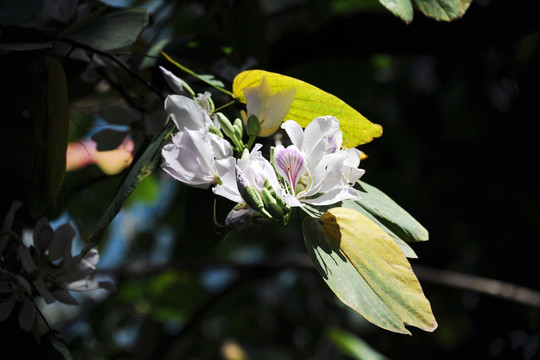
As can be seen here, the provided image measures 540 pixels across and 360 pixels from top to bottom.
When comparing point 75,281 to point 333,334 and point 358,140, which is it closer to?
point 358,140

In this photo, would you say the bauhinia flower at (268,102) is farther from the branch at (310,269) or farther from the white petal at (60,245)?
the branch at (310,269)

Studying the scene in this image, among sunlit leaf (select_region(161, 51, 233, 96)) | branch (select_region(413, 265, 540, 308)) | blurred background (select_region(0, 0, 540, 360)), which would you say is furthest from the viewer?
branch (select_region(413, 265, 540, 308))

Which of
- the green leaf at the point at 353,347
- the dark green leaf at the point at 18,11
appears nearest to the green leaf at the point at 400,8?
the dark green leaf at the point at 18,11

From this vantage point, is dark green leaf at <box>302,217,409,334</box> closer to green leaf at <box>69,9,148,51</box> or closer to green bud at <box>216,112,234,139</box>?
green bud at <box>216,112,234,139</box>

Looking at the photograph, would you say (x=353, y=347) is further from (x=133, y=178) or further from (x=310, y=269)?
(x=133, y=178)

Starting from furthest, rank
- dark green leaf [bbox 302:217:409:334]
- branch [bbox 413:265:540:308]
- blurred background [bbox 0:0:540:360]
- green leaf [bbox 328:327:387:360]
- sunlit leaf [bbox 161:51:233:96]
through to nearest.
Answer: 1. green leaf [bbox 328:327:387:360]
2. branch [bbox 413:265:540:308]
3. blurred background [bbox 0:0:540:360]
4. sunlit leaf [bbox 161:51:233:96]
5. dark green leaf [bbox 302:217:409:334]

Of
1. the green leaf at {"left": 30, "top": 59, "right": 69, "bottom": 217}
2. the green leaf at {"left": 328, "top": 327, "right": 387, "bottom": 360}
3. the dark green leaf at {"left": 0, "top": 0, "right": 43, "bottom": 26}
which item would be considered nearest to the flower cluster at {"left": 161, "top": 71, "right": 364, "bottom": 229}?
the green leaf at {"left": 30, "top": 59, "right": 69, "bottom": 217}

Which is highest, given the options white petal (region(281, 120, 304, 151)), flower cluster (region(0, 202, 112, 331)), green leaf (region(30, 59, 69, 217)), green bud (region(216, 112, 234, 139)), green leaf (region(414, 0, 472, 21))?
green leaf (region(414, 0, 472, 21))

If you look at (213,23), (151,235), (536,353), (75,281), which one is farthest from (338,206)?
(151,235)
